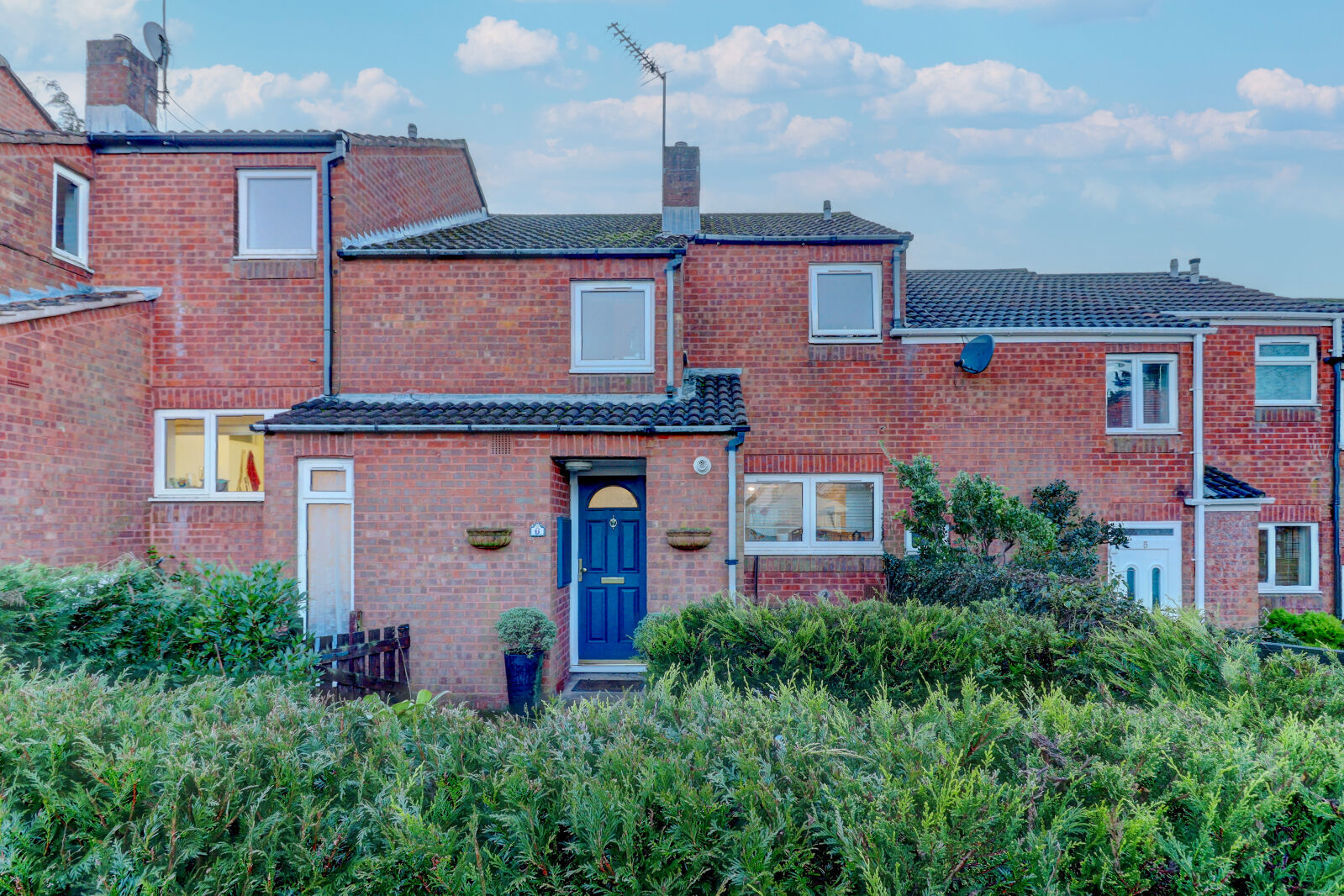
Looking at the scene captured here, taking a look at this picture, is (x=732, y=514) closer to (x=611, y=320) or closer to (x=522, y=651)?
(x=522, y=651)

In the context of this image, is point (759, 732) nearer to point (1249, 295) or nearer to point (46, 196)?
point (46, 196)

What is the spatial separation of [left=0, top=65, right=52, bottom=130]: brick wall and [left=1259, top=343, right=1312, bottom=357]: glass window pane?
20.5m

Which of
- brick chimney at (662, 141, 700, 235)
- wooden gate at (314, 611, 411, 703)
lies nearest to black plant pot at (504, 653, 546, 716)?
wooden gate at (314, 611, 411, 703)

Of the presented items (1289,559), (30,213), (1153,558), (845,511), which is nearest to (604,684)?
(845,511)

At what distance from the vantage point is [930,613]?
5.66 meters

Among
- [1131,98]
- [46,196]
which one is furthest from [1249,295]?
[46,196]

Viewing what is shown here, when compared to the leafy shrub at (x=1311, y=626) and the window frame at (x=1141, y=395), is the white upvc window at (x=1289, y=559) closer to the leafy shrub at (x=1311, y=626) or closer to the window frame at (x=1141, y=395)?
the leafy shrub at (x=1311, y=626)

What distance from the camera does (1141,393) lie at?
10930mm

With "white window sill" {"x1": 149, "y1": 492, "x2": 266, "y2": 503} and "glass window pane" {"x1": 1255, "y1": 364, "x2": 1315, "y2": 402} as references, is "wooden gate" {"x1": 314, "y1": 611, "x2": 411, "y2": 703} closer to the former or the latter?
"white window sill" {"x1": 149, "y1": 492, "x2": 266, "y2": 503}

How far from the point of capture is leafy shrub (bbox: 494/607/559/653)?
8359mm

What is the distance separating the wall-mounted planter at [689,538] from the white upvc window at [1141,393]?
6.62 meters

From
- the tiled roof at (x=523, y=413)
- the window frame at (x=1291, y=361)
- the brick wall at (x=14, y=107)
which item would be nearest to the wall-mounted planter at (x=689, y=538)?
the tiled roof at (x=523, y=413)

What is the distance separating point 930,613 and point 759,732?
3.48 meters

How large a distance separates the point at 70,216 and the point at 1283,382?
747 inches
